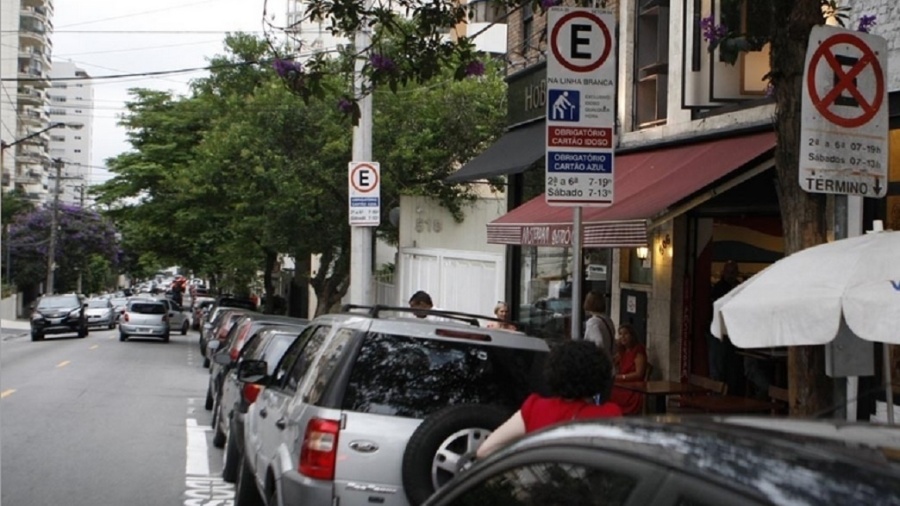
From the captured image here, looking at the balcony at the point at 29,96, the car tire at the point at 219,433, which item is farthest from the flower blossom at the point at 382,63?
the balcony at the point at 29,96

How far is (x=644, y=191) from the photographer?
38.5ft

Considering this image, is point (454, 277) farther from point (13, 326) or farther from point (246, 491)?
point (13, 326)

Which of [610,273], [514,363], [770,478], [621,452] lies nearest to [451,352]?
[514,363]

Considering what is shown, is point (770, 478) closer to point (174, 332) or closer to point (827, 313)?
point (827, 313)

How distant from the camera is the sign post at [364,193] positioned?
16844 millimetres

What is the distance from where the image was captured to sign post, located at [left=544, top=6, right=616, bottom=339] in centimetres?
710

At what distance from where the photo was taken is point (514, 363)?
22.0 feet

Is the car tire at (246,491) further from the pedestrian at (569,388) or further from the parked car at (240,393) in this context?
the pedestrian at (569,388)

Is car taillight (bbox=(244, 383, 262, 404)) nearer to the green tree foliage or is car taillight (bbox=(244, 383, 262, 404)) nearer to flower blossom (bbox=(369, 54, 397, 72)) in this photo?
flower blossom (bbox=(369, 54, 397, 72))

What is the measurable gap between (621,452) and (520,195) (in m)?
16.5

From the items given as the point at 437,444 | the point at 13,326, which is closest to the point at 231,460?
the point at 437,444

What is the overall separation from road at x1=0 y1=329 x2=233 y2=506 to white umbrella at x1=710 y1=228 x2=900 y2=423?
6.17 m

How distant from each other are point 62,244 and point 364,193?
62.1m

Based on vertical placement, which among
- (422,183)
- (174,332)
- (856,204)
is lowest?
(174,332)
